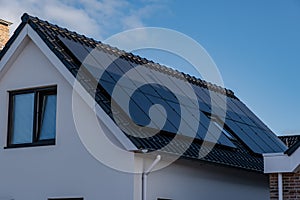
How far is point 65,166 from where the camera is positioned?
14.3 metres

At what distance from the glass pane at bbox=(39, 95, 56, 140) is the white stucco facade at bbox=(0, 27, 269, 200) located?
25cm

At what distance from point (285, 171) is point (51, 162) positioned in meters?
4.66

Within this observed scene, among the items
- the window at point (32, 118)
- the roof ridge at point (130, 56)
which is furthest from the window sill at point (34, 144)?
the roof ridge at point (130, 56)

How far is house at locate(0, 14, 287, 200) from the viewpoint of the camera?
13.8 m

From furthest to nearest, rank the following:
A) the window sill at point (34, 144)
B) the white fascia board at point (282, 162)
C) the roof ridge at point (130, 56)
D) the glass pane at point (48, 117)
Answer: the roof ridge at point (130, 56), the glass pane at point (48, 117), the window sill at point (34, 144), the white fascia board at point (282, 162)

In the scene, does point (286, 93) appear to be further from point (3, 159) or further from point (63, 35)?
point (3, 159)

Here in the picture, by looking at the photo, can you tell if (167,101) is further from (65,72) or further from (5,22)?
(5,22)

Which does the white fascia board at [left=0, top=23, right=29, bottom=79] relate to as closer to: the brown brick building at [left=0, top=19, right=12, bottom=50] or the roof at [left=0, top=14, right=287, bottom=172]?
the roof at [left=0, top=14, right=287, bottom=172]

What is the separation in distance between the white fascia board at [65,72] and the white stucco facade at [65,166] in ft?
0.07

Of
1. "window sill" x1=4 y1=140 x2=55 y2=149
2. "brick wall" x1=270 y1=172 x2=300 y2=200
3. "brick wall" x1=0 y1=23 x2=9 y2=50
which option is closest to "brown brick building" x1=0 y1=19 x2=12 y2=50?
"brick wall" x1=0 y1=23 x2=9 y2=50

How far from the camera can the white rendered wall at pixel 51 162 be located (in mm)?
13828

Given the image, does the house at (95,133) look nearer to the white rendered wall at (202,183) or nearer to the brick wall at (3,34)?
the white rendered wall at (202,183)

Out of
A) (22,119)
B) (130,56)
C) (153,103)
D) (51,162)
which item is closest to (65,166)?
(51,162)

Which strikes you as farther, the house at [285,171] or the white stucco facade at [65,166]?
the white stucco facade at [65,166]
